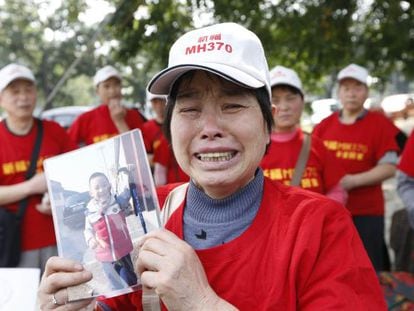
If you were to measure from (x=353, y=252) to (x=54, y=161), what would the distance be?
81 cm

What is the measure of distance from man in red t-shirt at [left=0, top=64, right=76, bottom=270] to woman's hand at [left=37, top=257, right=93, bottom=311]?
2.37 m

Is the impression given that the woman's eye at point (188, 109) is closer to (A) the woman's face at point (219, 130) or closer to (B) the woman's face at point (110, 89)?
(A) the woman's face at point (219, 130)

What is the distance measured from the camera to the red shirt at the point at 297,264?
131 cm

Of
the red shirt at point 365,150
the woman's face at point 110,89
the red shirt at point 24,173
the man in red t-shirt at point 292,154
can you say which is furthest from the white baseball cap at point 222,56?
the woman's face at point 110,89

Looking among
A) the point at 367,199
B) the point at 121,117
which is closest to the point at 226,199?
the point at 367,199

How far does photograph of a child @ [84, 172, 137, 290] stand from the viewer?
1.41m

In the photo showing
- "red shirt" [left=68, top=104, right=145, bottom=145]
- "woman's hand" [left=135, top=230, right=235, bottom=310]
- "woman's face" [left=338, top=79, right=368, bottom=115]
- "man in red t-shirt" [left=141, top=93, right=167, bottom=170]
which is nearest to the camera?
"woman's hand" [left=135, top=230, right=235, bottom=310]

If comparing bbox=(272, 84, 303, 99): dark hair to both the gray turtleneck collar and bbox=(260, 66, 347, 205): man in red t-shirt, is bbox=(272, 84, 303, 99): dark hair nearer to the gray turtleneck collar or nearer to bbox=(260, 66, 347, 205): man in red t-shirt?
bbox=(260, 66, 347, 205): man in red t-shirt

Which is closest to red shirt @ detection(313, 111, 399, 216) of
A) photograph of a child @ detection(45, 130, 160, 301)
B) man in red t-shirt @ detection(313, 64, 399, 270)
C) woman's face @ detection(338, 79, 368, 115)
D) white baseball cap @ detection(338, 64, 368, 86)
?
man in red t-shirt @ detection(313, 64, 399, 270)

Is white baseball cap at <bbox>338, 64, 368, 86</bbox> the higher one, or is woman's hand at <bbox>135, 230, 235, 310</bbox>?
white baseball cap at <bbox>338, 64, 368, 86</bbox>

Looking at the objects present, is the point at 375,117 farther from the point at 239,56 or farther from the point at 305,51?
the point at 239,56

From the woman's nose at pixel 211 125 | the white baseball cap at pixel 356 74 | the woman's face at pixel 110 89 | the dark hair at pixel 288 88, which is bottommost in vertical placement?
the woman's nose at pixel 211 125

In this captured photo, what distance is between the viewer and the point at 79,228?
1.44m

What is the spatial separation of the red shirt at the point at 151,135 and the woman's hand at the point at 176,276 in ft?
12.8
